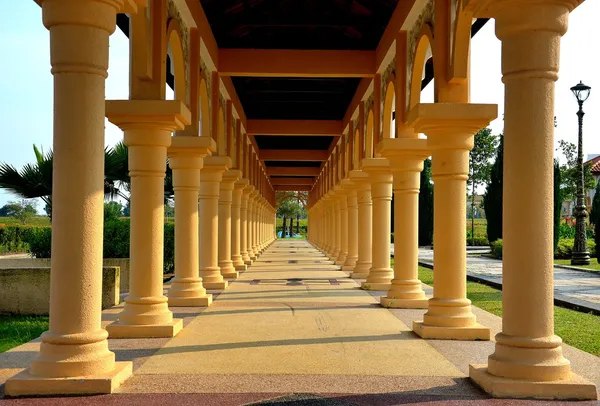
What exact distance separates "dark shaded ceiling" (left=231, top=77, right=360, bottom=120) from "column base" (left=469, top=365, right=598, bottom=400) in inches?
536

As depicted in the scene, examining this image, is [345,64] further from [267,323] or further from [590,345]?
[590,345]

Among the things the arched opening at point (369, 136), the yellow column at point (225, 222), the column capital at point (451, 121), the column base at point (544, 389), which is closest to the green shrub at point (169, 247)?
the yellow column at point (225, 222)

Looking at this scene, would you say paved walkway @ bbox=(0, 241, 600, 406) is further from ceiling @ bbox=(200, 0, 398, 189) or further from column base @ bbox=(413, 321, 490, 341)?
ceiling @ bbox=(200, 0, 398, 189)

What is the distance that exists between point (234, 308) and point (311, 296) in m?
2.56

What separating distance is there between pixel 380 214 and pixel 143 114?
7.64 metres

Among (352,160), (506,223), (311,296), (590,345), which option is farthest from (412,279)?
(352,160)

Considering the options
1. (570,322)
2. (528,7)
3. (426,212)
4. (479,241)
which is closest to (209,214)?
(570,322)

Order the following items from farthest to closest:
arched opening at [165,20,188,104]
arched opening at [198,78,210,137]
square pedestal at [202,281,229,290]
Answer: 1. square pedestal at [202,281,229,290]
2. arched opening at [198,78,210,137]
3. arched opening at [165,20,188,104]

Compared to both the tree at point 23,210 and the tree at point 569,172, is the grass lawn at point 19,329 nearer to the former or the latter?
the tree at point 569,172

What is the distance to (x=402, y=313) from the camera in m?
11.4

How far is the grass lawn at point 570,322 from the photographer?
8.58m

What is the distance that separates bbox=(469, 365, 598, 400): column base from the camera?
5.52m

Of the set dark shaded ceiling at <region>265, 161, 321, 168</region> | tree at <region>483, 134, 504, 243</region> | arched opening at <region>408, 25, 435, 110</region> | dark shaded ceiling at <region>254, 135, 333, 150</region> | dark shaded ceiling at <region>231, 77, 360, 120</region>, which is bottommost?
tree at <region>483, 134, 504, 243</region>

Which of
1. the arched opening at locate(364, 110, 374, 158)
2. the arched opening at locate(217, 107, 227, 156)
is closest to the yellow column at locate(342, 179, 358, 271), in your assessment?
the arched opening at locate(364, 110, 374, 158)
